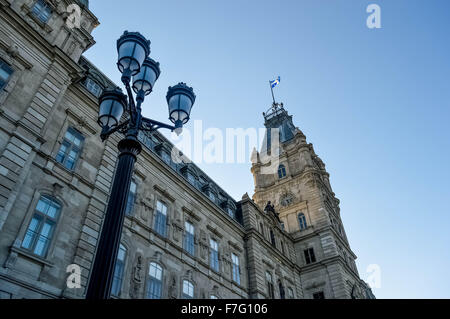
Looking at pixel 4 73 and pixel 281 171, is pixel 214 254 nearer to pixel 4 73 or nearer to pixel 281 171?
pixel 4 73

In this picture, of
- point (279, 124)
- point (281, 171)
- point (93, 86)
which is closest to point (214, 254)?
point (93, 86)

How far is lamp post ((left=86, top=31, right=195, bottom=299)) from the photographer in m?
5.50

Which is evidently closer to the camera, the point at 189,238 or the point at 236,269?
the point at 189,238

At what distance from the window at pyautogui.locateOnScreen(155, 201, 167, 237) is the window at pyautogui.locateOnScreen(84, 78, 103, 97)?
767 centimetres

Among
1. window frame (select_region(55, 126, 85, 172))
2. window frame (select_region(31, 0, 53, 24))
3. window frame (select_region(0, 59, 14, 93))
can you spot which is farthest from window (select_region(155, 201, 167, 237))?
window frame (select_region(31, 0, 53, 24))

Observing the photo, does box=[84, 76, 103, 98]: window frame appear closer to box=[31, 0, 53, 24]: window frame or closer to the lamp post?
box=[31, 0, 53, 24]: window frame

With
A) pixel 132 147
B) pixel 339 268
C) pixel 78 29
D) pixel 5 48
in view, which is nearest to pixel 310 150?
pixel 339 268

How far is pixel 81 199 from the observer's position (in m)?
16.6

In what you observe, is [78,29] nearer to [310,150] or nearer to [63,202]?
[63,202]

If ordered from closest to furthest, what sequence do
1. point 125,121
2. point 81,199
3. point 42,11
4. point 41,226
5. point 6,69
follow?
point 125,121 < point 41,226 < point 6,69 < point 81,199 < point 42,11

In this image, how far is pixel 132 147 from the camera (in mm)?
7121

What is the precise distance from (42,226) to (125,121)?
8.88 meters

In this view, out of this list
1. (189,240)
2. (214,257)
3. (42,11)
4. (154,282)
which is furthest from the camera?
(214,257)

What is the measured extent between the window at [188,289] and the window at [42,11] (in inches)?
651
